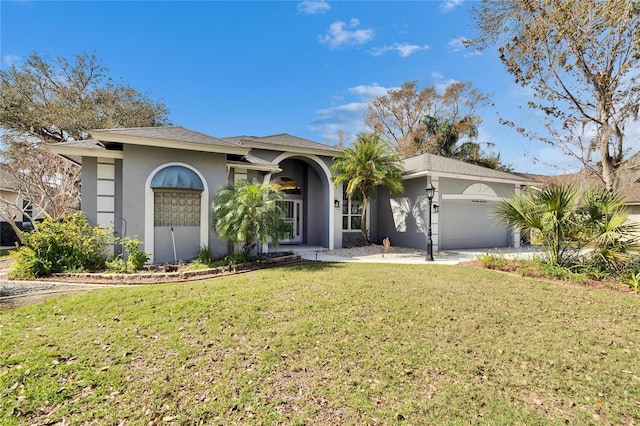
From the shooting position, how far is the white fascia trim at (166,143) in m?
9.32

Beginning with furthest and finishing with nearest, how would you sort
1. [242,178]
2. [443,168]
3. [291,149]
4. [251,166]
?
[443,168] < [291,149] < [242,178] < [251,166]

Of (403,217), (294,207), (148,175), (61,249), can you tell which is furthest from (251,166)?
(403,217)

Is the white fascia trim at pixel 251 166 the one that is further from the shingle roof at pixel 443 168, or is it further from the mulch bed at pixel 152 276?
the shingle roof at pixel 443 168

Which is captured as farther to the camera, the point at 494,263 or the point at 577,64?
the point at 577,64

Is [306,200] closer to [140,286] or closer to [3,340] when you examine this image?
[140,286]

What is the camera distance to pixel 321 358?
13.6ft

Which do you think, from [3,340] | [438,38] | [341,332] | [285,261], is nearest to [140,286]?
[3,340]

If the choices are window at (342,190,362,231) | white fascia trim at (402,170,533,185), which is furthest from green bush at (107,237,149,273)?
white fascia trim at (402,170,533,185)

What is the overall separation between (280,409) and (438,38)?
1689 cm

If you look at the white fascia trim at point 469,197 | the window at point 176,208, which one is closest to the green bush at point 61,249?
the window at point 176,208

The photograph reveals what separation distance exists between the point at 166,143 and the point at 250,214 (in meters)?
3.94

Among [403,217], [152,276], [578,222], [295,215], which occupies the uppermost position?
[295,215]

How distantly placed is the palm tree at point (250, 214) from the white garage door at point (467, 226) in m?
9.84

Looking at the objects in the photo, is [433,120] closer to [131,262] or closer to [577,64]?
[577,64]
